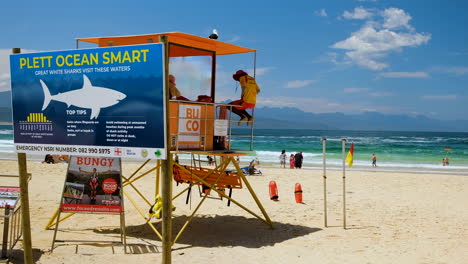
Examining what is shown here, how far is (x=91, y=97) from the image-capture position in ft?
20.2

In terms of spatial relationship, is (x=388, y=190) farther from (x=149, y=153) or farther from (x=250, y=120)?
(x=149, y=153)

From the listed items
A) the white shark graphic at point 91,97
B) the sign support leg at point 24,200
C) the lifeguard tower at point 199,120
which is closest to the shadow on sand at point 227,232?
the lifeguard tower at point 199,120

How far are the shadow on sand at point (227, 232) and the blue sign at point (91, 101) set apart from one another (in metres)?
4.73

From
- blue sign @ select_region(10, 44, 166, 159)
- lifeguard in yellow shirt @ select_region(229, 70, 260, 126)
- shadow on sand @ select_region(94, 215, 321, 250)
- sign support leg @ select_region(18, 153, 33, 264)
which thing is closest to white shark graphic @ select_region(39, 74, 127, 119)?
blue sign @ select_region(10, 44, 166, 159)

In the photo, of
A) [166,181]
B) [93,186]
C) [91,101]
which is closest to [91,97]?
[91,101]

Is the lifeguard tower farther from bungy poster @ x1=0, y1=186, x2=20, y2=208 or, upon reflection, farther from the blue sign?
the blue sign

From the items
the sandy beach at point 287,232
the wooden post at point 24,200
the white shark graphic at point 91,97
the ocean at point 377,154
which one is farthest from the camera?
the ocean at point 377,154

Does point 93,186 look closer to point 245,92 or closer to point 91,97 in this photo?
point 245,92

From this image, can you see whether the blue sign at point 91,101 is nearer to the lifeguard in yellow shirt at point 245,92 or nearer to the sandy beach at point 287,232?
the sandy beach at point 287,232

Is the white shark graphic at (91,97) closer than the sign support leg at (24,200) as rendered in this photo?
Yes

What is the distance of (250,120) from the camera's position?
11336 millimetres

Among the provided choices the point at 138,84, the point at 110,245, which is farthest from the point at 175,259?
the point at 138,84

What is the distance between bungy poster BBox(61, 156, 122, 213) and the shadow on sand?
5.58 ft

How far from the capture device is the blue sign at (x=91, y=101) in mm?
5801
